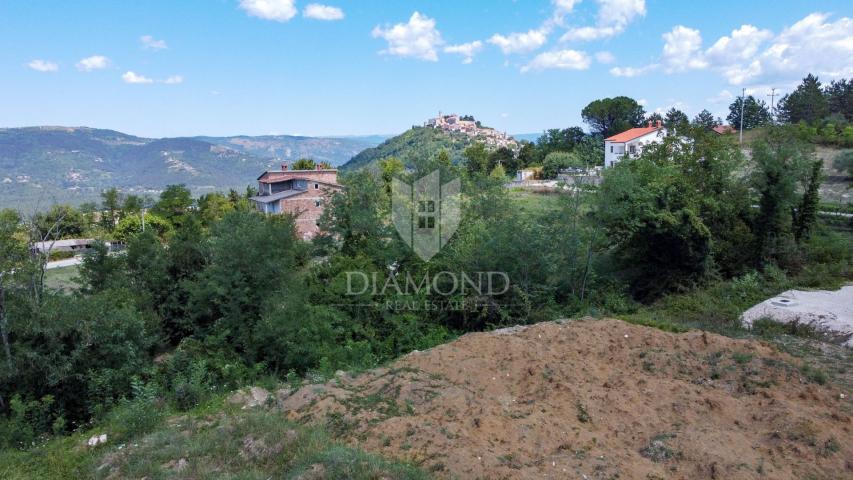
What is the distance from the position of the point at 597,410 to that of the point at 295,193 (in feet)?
126

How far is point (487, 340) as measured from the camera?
7312mm

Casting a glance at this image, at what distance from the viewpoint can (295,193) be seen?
41.0 meters

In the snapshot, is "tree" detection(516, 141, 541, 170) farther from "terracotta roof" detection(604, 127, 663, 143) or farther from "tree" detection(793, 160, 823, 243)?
"tree" detection(793, 160, 823, 243)

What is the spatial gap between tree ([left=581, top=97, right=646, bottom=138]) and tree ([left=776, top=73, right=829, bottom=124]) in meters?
12.6

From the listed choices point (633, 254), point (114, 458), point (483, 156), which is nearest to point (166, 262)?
point (114, 458)

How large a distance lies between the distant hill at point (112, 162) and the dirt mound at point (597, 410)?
97.6m

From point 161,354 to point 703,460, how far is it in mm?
11175

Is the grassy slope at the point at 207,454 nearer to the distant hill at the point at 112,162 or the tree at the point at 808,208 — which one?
the tree at the point at 808,208

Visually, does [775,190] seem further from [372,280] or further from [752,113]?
[752,113]

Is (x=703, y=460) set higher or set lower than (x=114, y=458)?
higher

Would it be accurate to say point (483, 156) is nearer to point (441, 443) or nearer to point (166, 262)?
point (166, 262)

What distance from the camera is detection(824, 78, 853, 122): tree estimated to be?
44.3 m

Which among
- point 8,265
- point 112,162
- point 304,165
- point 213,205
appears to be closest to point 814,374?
point 8,265

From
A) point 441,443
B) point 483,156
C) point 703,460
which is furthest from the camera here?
point 483,156
